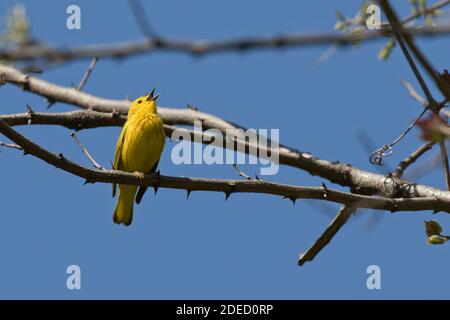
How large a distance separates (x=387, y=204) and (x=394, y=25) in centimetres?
320

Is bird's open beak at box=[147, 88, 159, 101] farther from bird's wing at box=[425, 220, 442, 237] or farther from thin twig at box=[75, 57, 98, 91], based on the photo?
bird's wing at box=[425, 220, 442, 237]

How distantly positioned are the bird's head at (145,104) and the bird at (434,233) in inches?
177

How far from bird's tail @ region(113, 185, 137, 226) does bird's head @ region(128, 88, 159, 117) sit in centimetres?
99

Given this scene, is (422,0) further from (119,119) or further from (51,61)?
(119,119)

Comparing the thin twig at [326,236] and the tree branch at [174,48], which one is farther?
the thin twig at [326,236]

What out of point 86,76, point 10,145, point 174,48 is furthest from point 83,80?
point 174,48

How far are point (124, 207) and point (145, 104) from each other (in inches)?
50.8

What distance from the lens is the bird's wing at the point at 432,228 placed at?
389cm

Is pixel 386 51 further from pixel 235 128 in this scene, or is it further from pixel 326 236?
pixel 235 128

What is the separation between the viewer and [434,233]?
3.90 meters

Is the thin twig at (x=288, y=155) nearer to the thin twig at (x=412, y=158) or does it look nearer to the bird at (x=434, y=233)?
the thin twig at (x=412, y=158)

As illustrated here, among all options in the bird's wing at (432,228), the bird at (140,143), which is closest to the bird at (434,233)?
the bird's wing at (432,228)

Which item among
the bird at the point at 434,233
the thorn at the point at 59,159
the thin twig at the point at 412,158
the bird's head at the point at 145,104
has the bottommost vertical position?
the bird at the point at 434,233

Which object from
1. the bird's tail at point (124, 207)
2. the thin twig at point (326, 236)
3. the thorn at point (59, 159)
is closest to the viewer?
the thorn at point (59, 159)
